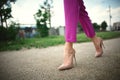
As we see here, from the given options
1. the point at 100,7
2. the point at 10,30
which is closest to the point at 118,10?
the point at 100,7

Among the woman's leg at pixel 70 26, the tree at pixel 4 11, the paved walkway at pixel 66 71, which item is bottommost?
the paved walkway at pixel 66 71

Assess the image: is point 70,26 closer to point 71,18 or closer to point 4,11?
point 71,18

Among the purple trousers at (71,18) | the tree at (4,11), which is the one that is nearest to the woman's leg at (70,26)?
the purple trousers at (71,18)

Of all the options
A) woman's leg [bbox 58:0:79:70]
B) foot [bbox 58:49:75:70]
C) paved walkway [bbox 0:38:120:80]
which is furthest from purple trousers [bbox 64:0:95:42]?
paved walkway [bbox 0:38:120:80]

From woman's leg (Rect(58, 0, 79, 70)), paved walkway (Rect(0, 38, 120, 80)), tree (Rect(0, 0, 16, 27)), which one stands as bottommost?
paved walkway (Rect(0, 38, 120, 80))

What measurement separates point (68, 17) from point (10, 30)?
34.1ft

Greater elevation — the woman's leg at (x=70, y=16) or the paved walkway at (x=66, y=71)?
the woman's leg at (x=70, y=16)

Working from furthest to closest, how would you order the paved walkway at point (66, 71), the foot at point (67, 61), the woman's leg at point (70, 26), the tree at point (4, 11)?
the tree at point (4, 11) < the woman's leg at point (70, 26) < the foot at point (67, 61) < the paved walkway at point (66, 71)

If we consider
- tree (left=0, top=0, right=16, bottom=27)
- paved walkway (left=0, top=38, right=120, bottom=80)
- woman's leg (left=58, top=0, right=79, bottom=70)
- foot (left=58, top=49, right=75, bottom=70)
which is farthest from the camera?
tree (left=0, top=0, right=16, bottom=27)

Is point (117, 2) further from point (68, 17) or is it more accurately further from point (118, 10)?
point (68, 17)

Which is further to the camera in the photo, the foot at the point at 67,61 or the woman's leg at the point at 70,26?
the woman's leg at the point at 70,26

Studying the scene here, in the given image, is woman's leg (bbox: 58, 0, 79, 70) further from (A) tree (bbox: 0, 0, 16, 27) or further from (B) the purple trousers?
(A) tree (bbox: 0, 0, 16, 27)

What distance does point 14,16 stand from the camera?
14633 millimetres

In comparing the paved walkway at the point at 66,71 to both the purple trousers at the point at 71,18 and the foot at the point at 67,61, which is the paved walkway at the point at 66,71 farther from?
the purple trousers at the point at 71,18
